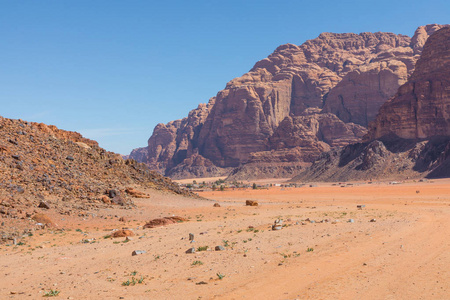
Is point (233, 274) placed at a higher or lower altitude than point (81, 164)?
lower

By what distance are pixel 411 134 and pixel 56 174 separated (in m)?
112

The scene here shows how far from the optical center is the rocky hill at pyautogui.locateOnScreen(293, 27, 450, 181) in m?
109

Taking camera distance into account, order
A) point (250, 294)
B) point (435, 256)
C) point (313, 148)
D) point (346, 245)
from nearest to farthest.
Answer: point (250, 294) < point (435, 256) < point (346, 245) < point (313, 148)

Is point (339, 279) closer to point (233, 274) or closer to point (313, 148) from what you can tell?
point (233, 274)

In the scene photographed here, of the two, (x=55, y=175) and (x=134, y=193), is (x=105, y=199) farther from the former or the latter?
(x=134, y=193)

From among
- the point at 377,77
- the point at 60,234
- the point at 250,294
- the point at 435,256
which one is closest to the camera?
the point at 250,294

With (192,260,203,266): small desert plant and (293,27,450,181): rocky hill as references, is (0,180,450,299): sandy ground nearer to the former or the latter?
(192,260,203,266): small desert plant

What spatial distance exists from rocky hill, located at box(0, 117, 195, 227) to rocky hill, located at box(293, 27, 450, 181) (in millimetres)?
84666

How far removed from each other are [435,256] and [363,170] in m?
110

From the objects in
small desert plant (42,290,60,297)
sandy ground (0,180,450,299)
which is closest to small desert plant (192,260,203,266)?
sandy ground (0,180,450,299)

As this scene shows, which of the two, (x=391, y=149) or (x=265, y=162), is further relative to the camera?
(x=265, y=162)

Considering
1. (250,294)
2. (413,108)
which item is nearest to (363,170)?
(413,108)

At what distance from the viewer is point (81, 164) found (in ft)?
120

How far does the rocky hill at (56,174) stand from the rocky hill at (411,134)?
84.7m
